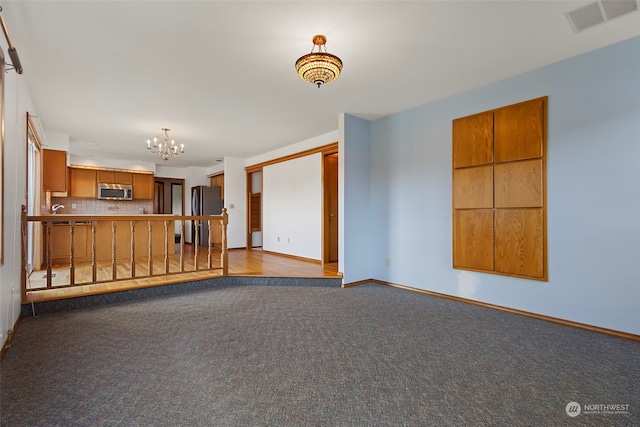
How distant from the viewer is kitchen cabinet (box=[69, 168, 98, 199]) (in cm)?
755

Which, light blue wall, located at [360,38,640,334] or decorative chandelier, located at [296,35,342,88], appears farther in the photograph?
light blue wall, located at [360,38,640,334]

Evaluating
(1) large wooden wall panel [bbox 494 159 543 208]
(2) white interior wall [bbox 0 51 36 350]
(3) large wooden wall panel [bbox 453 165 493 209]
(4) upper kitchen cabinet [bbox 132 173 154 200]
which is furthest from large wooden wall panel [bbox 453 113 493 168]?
(4) upper kitchen cabinet [bbox 132 173 154 200]

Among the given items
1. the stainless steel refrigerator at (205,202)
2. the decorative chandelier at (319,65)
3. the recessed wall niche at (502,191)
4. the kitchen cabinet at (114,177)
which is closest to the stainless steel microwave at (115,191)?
the kitchen cabinet at (114,177)

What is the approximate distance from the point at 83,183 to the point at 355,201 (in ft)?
23.4

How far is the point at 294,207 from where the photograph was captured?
6797mm

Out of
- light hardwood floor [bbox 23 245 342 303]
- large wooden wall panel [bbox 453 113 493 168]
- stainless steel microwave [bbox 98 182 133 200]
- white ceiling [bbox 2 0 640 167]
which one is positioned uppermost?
white ceiling [bbox 2 0 640 167]

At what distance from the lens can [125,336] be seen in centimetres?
281

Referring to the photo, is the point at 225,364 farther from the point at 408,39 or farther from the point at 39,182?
the point at 39,182

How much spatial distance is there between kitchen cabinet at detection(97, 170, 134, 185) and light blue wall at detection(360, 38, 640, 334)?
7975mm

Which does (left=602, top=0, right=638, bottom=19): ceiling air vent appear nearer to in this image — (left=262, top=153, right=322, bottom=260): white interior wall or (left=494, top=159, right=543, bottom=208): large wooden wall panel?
(left=494, top=159, right=543, bottom=208): large wooden wall panel

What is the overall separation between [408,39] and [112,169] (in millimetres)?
8191

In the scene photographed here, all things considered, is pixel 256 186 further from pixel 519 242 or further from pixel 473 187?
pixel 519 242

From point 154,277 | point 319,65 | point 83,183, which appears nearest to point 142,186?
point 83,183

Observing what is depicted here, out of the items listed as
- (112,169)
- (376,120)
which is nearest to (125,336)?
(376,120)
